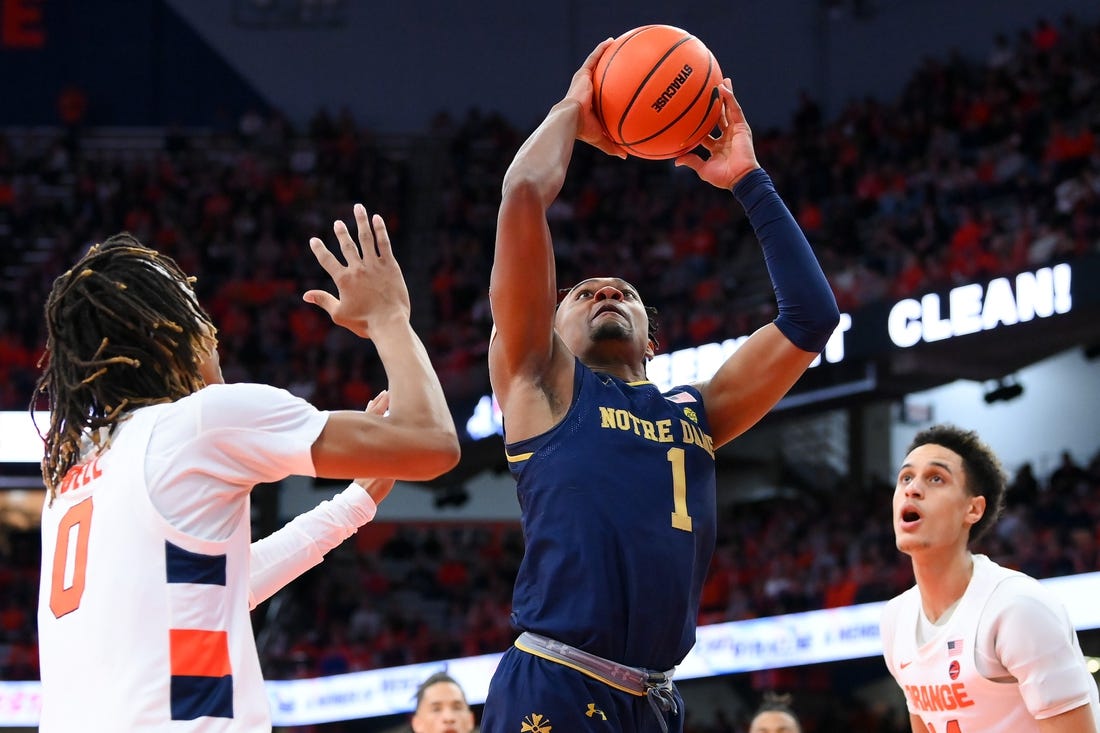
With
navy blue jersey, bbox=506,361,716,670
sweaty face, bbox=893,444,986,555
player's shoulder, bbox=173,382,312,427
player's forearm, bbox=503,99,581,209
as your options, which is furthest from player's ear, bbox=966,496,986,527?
player's shoulder, bbox=173,382,312,427

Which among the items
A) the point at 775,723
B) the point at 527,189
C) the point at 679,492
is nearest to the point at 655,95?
the point at 527,189

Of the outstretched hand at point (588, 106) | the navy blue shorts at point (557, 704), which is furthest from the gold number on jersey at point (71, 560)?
the outstretched hand at point (588, 106)

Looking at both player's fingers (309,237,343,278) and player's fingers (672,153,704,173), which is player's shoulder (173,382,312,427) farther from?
player's fingers (672,153,704,173)

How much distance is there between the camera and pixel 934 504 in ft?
13.6

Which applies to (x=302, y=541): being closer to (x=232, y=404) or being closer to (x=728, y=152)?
(x=232, y=404)

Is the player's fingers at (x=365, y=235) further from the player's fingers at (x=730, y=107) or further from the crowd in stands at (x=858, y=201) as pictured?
the crowd in stands at (x=858, y=201)

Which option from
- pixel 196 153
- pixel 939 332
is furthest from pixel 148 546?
pixel 196 153

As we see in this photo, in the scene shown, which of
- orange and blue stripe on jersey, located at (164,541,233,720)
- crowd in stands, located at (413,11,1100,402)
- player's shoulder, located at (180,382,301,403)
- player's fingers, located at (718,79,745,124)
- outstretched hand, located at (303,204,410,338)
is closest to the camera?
orange and blue stripe on jersey, located at (164,541,233,720)

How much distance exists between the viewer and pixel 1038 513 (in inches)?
512

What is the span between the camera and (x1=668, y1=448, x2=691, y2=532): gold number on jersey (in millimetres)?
3361

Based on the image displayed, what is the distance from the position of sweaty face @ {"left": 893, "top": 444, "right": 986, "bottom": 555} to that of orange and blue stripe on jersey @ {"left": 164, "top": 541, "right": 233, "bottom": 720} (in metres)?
2.27

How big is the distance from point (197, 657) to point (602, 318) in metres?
1.61

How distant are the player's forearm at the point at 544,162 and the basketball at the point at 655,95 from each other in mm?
274

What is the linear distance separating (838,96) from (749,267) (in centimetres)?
468
